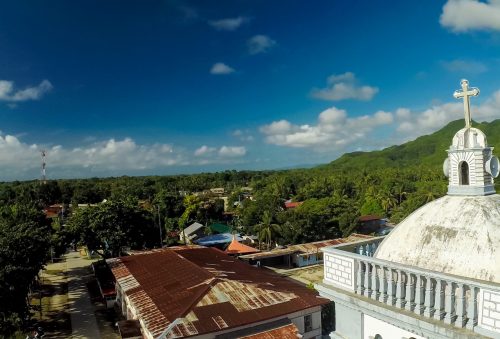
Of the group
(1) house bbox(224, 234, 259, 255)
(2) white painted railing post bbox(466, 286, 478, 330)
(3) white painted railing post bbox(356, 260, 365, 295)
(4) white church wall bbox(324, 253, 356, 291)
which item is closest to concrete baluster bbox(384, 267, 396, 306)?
(3) white painted railing post bbox(356, 260, 365, 295)

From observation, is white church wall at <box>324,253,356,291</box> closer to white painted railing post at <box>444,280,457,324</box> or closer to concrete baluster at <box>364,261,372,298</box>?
concrete baluster at <box>364,261,372,298</box>

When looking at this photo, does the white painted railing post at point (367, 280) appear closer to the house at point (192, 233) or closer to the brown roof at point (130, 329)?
the brown roof at point (130, 329)

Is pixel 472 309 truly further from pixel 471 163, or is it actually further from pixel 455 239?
pixel 471 163

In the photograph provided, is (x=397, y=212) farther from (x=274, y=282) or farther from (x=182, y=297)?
(x=182, y=297)

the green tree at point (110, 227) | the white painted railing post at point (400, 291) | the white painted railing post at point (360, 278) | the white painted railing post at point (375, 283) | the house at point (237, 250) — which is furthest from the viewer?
the house at point (237, 250)

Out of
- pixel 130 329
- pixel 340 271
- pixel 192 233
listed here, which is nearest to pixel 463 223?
pixel 340 271

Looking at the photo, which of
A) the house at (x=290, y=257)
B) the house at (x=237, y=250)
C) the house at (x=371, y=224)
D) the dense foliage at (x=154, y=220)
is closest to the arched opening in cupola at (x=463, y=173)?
the dense foliage at (x=154, y=220)

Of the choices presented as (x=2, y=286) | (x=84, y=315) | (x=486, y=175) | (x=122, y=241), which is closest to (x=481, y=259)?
(x=486, y=175)
